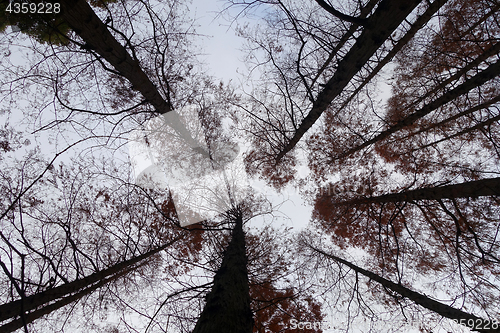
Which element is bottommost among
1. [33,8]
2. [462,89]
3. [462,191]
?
[462,191]

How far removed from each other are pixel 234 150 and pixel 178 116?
2.67 metres

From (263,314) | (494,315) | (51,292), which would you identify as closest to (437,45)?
(494,315)

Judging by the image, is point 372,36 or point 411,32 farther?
point 411,32

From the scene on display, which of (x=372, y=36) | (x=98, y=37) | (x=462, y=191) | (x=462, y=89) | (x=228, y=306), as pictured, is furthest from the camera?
(x=462, y=89)

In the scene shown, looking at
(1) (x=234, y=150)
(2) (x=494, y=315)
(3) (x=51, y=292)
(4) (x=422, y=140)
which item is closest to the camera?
(3) (x=51, y=292)

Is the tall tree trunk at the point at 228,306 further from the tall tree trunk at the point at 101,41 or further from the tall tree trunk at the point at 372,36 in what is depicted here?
the tall tree trunk at the point at 101,41

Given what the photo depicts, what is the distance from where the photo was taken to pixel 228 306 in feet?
7.68

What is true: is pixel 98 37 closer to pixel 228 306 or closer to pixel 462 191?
pixel 228 306

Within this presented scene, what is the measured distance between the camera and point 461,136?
6215 millimetres

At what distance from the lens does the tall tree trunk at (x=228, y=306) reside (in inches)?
81.6

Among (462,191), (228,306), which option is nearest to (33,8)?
(228,306)

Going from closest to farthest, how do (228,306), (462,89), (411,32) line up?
1. (228,306)
2. (462,89)
3. (411,32)

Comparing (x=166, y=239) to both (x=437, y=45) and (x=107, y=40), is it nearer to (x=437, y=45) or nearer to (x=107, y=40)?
(x=107, y=40)

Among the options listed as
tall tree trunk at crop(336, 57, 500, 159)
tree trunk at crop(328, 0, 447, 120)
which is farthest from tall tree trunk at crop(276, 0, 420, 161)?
tall tree trunk at crop(336, 57, 500, 159)
